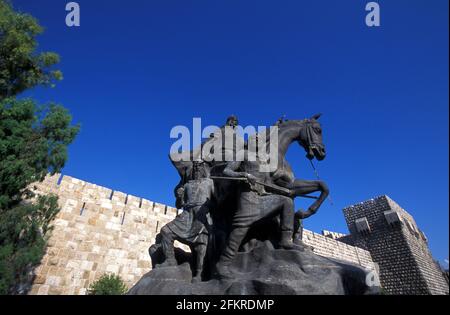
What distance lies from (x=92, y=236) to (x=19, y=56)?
9.50 m

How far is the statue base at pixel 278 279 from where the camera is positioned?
2.97m

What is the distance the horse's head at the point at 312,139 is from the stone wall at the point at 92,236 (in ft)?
45.3

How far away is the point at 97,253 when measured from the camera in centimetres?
1503

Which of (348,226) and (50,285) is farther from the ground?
(348,226)

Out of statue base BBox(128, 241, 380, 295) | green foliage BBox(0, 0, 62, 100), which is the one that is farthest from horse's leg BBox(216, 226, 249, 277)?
green foliage BBox(0, 0, 62, 100)

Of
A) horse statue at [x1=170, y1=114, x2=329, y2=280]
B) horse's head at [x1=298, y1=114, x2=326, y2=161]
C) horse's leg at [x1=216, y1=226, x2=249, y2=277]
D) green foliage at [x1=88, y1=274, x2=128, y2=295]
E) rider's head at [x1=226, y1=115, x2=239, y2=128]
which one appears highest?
rider's head at [x1=226, y1=115, x2=239, y2=128]

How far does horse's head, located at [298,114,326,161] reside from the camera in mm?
4414

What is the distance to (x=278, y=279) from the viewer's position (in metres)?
3.08

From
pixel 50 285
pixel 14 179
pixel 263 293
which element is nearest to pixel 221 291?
pixel 263 293

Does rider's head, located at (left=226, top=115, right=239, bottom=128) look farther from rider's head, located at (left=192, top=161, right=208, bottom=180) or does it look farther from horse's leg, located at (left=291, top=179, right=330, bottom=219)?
horse's leg, located at (left=291, top=179, right=330, bottom=219)

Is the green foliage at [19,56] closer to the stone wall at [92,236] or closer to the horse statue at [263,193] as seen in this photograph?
the stone wall at [92,236]

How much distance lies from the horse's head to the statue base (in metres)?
1.66
